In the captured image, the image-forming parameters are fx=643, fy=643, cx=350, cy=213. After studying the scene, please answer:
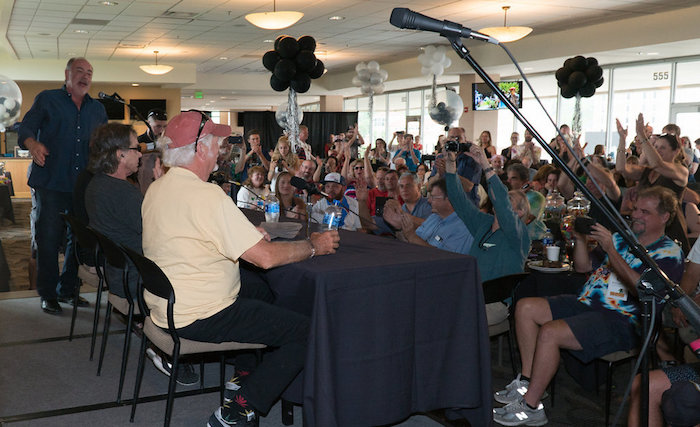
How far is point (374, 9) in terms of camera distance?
30.1ft

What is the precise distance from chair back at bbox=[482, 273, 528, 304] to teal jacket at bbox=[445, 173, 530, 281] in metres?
0.21

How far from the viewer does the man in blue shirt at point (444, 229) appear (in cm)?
361

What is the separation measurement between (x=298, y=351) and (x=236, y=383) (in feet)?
1.82

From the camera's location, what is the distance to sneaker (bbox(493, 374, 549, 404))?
3104 mm

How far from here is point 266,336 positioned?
251 centimetres

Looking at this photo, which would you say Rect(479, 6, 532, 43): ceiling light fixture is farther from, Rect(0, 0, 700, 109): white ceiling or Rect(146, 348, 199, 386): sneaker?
Rect(146, 348, 199, 386): sneaker

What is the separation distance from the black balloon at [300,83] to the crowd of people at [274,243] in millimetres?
3971

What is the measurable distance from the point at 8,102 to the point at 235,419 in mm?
9942

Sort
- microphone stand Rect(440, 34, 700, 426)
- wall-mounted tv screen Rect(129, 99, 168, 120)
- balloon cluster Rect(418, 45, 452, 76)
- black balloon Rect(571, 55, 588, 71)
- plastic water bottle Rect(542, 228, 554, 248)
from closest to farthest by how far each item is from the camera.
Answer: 1. microphone stand Rect(440, 34, 700, 426)
2. plastic water bottle Rect(542, 228, 554, 248)
3. black balloon Rect(571, 55, 588, 71)
4. balloon cluster Rect(418, 45, 452, 76)
5. wall-mounted tv screen Rect(129, 99, 168, 120)

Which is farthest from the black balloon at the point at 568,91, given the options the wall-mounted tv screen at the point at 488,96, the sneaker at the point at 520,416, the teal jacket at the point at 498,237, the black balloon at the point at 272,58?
the sneaker at the point at 520,416

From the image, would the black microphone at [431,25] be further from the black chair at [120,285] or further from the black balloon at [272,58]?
the black balloon at [272,58]

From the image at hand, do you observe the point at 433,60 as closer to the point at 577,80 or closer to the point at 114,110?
the point at 577,80

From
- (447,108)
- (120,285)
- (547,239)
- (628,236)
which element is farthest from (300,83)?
(628,236)

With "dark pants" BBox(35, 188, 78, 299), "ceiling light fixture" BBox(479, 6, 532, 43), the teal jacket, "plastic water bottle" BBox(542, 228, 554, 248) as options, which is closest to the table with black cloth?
the teal jacket
